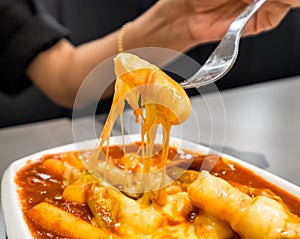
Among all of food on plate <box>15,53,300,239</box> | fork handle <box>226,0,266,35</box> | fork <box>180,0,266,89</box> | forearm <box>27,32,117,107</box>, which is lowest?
forearm <box>27,32,117,107</box>

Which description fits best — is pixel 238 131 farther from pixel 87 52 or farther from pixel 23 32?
pixel 23 32

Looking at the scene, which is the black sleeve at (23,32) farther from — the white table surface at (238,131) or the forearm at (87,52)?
the white table surface at (238,131)

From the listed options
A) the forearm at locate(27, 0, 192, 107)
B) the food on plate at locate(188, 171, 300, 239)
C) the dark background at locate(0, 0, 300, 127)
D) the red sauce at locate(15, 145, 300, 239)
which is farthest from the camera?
the dark background at locate(0, 0, 300, 127)

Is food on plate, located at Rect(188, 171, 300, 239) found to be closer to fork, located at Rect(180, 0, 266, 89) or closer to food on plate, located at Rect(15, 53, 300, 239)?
food on plate, located at Rect(15, 53, 300, 239)

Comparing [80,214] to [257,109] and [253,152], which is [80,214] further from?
[257,109]

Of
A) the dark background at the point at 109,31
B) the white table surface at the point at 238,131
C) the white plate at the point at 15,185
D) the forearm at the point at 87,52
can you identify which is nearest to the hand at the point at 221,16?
the forearm at the point at 87,52

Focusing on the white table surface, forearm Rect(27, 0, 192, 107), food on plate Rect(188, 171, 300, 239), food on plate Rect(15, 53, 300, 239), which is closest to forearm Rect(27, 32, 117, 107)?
forearm Rect(27, 0, 192, 107)

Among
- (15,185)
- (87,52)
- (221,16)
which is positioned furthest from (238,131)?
(15,185)

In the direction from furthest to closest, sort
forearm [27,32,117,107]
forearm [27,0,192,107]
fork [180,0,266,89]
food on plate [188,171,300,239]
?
forearm [27,32,117,107] → forearm [27,0,192,107] → fork [180,0,266,89] → food on plate [188,171,300,239]
